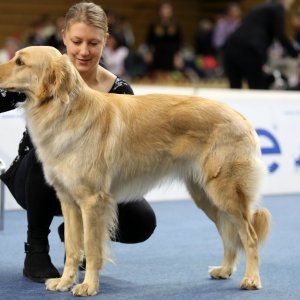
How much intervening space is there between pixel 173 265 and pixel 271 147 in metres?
2.63

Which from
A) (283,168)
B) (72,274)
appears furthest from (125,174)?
(283,168)

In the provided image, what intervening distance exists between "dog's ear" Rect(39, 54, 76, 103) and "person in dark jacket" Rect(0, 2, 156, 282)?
0.33 meters

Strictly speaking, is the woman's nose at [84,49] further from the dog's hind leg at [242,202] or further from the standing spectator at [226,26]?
the standing spectator at [226,26]

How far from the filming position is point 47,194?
3.50 m

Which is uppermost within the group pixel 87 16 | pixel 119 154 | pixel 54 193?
pixel 87 16

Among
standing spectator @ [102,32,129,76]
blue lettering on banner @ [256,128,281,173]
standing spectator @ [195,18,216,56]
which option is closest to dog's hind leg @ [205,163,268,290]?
blue lettering on banner @ [256,128,281,173]

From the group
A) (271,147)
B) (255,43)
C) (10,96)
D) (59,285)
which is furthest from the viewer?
(255,43)

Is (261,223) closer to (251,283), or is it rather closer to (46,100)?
(251,283)

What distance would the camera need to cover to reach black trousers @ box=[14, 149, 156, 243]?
351cm

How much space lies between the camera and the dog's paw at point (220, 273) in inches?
139

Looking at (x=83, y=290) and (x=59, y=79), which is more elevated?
(x=59, y=79)

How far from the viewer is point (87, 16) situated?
346 cm

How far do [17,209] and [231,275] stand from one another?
238 cm

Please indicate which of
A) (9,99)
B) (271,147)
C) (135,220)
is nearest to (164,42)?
(271,147)
